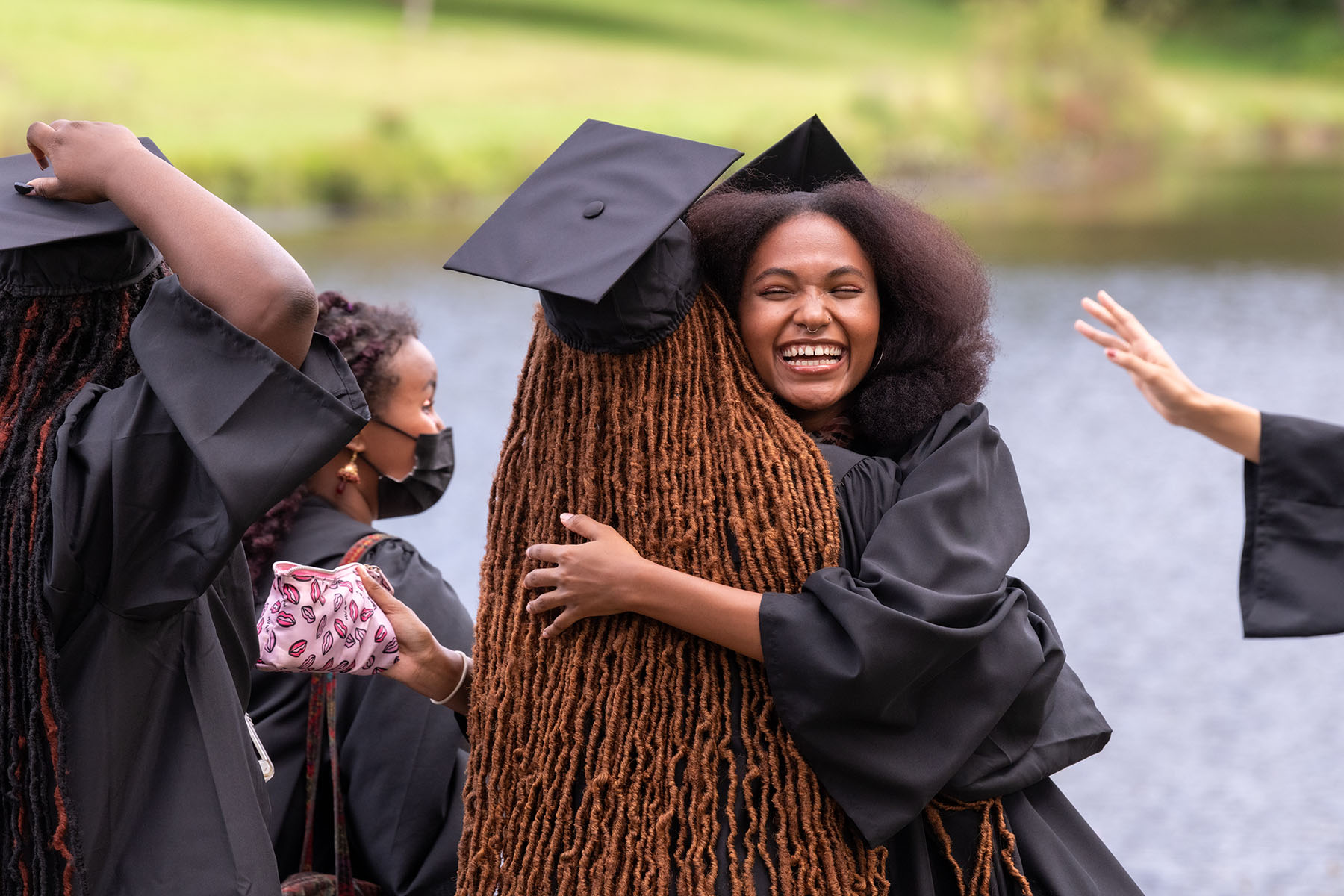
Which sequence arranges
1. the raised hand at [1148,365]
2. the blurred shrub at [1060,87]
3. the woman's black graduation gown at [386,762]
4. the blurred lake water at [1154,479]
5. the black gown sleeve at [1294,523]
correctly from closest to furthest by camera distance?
the raised hand at [1148,365] < the black gown sleeve at [1294,523] < the woman's black graduation gown at [386,762] < the blurred lake water at [1154,479] < the blurred shrub at [1060,87]

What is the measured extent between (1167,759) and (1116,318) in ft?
16.8

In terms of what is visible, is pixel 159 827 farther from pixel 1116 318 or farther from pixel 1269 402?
pixel 1269 402

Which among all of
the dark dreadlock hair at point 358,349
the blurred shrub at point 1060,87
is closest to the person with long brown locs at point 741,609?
the dark dreadlock hair at point 358,349

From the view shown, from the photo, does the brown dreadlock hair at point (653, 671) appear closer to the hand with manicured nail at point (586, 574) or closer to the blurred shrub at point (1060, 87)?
the hand with manicured nail at point (586, 574)

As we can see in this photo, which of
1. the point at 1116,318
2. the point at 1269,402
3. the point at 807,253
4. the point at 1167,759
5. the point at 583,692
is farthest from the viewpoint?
the point at 1269,402

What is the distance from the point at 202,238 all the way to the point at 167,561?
388mm

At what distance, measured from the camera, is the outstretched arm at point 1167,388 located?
92.8 inches

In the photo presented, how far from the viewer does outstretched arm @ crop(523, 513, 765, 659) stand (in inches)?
78.4

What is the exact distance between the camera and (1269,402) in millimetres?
11461

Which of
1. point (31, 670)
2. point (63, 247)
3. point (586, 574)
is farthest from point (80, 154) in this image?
point (586, 574)

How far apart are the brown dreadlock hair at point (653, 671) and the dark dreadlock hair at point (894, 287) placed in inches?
5.3

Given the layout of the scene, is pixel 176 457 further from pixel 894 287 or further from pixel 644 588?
pixel 894 287

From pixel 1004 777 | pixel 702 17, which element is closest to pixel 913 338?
pixel 1004 777

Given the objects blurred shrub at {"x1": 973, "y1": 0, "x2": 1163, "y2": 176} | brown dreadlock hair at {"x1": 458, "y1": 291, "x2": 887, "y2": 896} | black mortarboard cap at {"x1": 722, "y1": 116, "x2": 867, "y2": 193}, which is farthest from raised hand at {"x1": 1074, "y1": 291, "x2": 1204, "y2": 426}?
blurred shrub at {"x1": 973, "y1": 0, "x2": 1163, "y2": 176}
